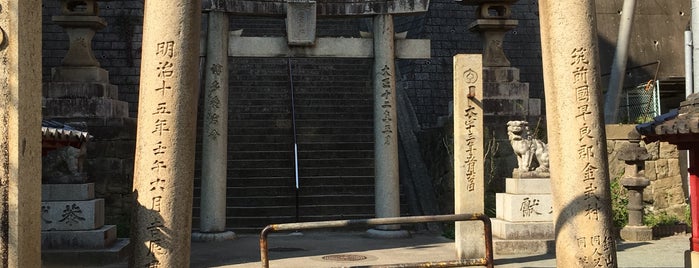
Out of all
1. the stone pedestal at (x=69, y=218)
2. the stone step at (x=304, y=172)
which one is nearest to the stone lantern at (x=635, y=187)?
the stone step at (x=304, y=172)

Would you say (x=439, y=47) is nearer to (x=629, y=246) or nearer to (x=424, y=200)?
(x=424, y=200)

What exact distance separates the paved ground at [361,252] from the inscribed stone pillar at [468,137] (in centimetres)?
88

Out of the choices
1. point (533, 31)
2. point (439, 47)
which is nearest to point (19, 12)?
point (439, 47)

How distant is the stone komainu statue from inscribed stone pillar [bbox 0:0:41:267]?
7390 mm

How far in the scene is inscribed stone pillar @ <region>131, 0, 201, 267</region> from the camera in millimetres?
5496

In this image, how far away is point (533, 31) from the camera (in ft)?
68.7

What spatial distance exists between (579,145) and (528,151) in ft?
14.4

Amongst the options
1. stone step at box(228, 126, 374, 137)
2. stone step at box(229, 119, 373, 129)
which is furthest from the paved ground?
stone step at box(229, 119, 373, 129)

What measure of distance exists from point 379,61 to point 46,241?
6.23 m

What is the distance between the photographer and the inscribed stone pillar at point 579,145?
603 cm

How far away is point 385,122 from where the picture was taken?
12.1m

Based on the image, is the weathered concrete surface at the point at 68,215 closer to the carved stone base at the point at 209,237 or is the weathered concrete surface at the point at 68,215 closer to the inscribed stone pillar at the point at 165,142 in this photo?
the carved stone base at the point at 209,237

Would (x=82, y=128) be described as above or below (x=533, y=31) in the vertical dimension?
below

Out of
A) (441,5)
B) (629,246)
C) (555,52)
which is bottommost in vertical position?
(629,246)
